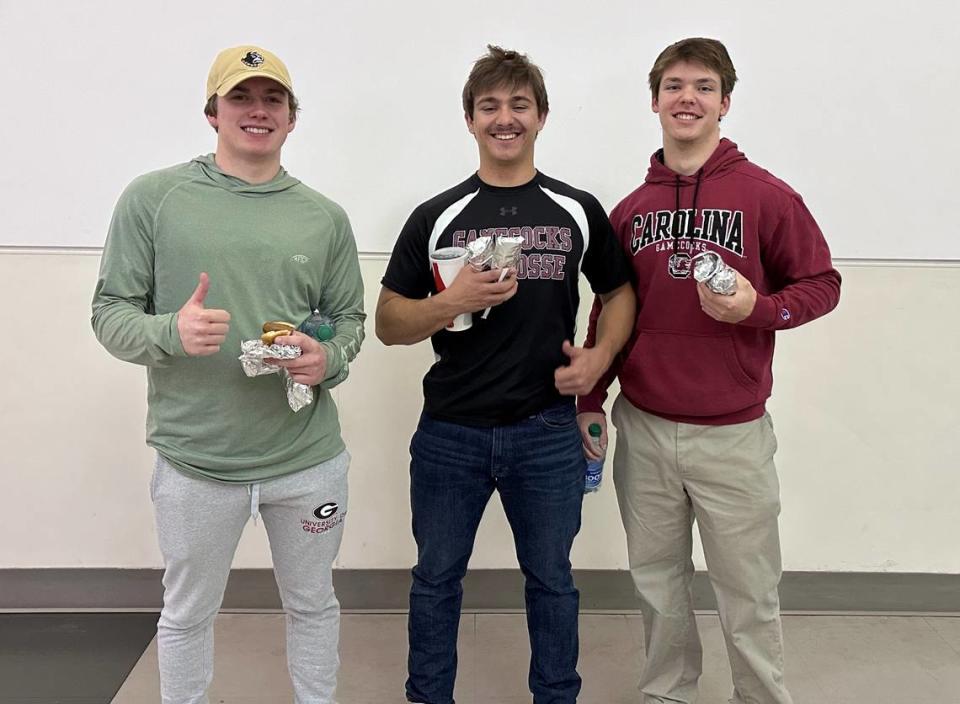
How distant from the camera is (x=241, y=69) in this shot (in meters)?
1.52

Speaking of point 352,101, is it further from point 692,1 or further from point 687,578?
point 687,578

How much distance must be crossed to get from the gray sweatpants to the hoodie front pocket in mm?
750

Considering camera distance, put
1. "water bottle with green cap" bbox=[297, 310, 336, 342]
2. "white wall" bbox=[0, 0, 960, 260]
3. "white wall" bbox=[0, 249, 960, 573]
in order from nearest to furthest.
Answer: "water bottle with green cap" bbox=[297, 310, 336, 342], "white wall" bbox=[0, 0, 960, 260], "white wall" bbox=[0, 249, 960, 573]

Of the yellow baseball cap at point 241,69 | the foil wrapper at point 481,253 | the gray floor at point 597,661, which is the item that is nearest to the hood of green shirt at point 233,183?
the yellow baseball cap at point 241,69

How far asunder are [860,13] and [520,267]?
1495 mm

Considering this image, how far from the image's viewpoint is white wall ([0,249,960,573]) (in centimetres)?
247

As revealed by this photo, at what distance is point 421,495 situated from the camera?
1.80m

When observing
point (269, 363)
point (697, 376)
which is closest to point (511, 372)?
point (697, 376)

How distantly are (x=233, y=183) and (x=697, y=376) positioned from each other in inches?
43.0

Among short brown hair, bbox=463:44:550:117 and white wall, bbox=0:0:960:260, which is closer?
short brown hair, bbox=463:44:550:117

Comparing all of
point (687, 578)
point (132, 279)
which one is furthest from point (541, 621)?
point (132, 279)

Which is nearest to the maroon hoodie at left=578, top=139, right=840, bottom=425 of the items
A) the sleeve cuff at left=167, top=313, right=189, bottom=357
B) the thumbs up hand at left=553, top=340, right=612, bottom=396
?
the thumbs up hand at left=553, top=340, right=612, bottom=396

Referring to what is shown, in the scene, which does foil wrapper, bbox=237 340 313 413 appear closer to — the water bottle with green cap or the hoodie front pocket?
the water bottle with green cap

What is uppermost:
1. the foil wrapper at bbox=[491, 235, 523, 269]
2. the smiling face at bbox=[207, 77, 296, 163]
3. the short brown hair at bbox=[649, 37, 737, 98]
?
the short brown hair at bbox=[649, 37, 737, 98]
